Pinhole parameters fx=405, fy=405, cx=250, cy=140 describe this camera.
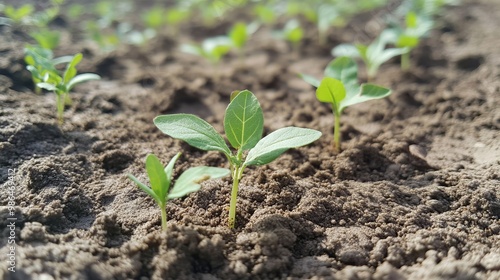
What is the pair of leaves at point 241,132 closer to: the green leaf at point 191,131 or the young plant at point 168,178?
the green leaf at point 191,131

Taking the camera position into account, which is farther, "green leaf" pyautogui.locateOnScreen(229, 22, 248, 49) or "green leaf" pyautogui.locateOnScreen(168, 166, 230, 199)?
"green leaf" pyautogui.locateOnScreen(229, 22, 248, 49)

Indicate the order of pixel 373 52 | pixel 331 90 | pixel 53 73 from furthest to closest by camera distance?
pixel 373 52
pixel 53 73
pixel 331 90

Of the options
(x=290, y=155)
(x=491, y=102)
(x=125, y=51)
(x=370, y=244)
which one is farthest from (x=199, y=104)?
(x=491, y=102)

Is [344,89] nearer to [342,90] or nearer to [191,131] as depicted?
[342,90]

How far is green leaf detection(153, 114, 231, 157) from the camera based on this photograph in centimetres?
150

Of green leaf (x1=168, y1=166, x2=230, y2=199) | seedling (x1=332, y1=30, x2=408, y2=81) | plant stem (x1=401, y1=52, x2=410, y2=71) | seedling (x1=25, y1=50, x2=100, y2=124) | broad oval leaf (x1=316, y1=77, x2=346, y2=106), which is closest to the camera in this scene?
green leaf (x1=168, y1=166, x2=230, y2=199)

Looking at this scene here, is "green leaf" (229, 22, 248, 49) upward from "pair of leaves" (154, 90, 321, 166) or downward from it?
downward

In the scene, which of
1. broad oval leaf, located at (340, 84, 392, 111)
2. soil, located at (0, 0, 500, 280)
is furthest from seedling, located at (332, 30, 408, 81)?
broad oval leaf, located at (340, 84, 392, 111)

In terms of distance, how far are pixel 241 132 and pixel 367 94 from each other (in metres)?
0.75

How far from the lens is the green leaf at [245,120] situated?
61.1 inches

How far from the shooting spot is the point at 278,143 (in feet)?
4.90

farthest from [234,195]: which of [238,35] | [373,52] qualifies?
[238,35]

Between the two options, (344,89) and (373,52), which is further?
(373,52)

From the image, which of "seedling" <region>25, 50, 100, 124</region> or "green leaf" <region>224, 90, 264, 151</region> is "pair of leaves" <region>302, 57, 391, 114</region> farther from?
"seedling" <region>25, 50, 100, 124</region>
